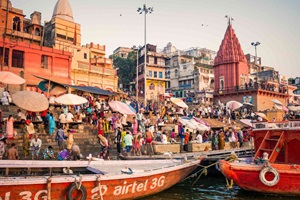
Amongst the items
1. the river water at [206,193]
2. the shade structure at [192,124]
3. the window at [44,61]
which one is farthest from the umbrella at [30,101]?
the window at [44,61]

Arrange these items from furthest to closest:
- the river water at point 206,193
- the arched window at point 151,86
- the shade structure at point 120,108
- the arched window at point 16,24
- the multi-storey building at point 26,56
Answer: the arched window at point 151,86 → the arched window at point 16,24 → the multi-storey building at point 26,56 → the shade structure at point 120,108 → the river water at point 206,193

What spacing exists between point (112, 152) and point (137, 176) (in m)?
6.56

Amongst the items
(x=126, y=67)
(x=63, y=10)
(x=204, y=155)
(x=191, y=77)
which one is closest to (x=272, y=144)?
(x=204, y=155)

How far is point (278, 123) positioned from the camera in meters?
11.1

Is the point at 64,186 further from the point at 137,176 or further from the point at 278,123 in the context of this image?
the point at 278,123

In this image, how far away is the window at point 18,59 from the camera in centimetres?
2432

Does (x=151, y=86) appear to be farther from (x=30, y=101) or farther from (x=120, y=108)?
(x=30, y=101)

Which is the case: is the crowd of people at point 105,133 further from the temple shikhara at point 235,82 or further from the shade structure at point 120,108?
the temple shikhara at point 235,82

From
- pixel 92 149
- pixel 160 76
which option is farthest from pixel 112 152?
pixel 160 76

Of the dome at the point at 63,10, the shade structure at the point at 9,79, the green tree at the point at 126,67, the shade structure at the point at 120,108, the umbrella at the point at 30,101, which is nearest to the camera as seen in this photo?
the umbrella at the point at 30,101

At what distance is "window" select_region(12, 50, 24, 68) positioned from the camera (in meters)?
24.3

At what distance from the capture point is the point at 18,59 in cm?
2461

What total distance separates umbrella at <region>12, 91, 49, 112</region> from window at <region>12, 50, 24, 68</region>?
15114 mm

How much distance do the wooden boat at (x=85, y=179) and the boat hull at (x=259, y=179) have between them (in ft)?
4.88
